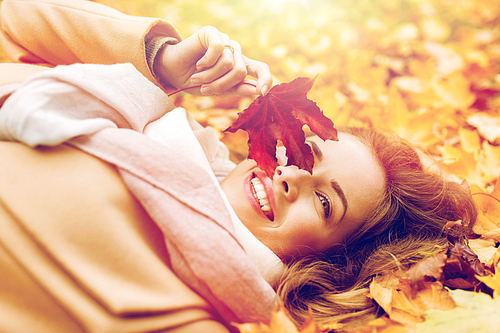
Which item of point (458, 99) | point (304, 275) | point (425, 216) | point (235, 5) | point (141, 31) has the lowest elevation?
point (304, 275)

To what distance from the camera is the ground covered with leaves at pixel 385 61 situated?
1.46 metres

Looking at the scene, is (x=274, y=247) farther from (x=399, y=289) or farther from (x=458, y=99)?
(x=458, y=99)

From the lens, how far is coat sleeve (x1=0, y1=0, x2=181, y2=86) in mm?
1092

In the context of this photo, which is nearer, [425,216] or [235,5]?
[425,216]

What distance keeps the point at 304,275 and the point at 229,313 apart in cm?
30

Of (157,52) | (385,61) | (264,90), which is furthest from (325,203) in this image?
(385,61)

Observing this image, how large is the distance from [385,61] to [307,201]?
4.12 feet

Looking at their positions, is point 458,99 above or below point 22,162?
above

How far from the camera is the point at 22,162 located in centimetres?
68

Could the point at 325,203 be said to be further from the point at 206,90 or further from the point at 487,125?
the point at 487,125

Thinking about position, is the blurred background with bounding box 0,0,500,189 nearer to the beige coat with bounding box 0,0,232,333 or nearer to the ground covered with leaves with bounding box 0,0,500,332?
the ground covered with leaves with bounding box 0,0,500,332

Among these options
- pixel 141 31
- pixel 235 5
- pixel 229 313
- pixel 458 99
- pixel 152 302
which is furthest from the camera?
pixel 235 5

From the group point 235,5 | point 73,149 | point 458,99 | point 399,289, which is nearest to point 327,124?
point 399,289

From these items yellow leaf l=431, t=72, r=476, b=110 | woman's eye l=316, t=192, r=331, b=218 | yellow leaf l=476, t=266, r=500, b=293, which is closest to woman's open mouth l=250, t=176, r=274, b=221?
woman's eye l=316, t=192, r=331, b=218
